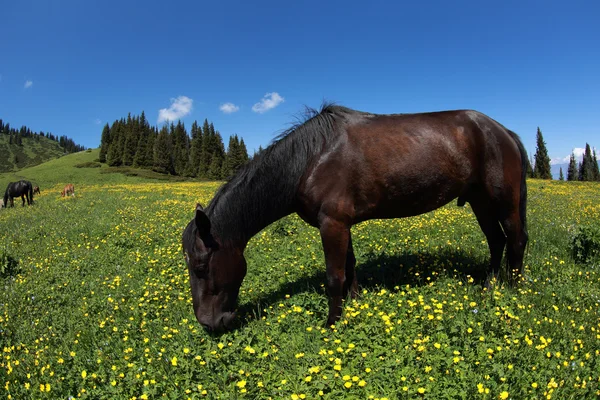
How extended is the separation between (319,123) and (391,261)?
10.0 feet

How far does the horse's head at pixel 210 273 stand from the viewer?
4105 millimetres

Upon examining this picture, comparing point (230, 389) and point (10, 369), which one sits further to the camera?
point (10, 369)

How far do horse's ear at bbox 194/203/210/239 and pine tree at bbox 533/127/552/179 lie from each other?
325 ft

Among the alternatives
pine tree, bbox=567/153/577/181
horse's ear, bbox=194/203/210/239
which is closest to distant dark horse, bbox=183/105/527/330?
horse's ear, bbox=194/203/210/239

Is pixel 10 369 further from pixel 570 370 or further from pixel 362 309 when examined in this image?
pixel 570 370

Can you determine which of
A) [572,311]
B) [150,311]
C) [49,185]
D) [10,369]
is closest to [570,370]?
[572,311]

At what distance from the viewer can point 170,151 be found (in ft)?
300

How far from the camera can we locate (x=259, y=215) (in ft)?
14.5

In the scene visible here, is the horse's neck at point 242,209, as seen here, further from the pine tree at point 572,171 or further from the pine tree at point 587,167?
the pine tree at point 572,171

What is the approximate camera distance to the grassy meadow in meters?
3.33

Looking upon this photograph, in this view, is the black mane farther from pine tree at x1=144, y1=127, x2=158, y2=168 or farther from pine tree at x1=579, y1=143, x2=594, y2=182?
pine tree at x1=579, y1=143, x2=594, y2=182

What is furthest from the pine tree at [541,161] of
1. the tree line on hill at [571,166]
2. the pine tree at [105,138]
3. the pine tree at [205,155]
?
the pine tree at [105,138]

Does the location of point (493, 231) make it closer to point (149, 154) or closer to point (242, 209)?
point (242, 209)

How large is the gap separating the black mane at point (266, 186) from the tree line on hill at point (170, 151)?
3044 inches
